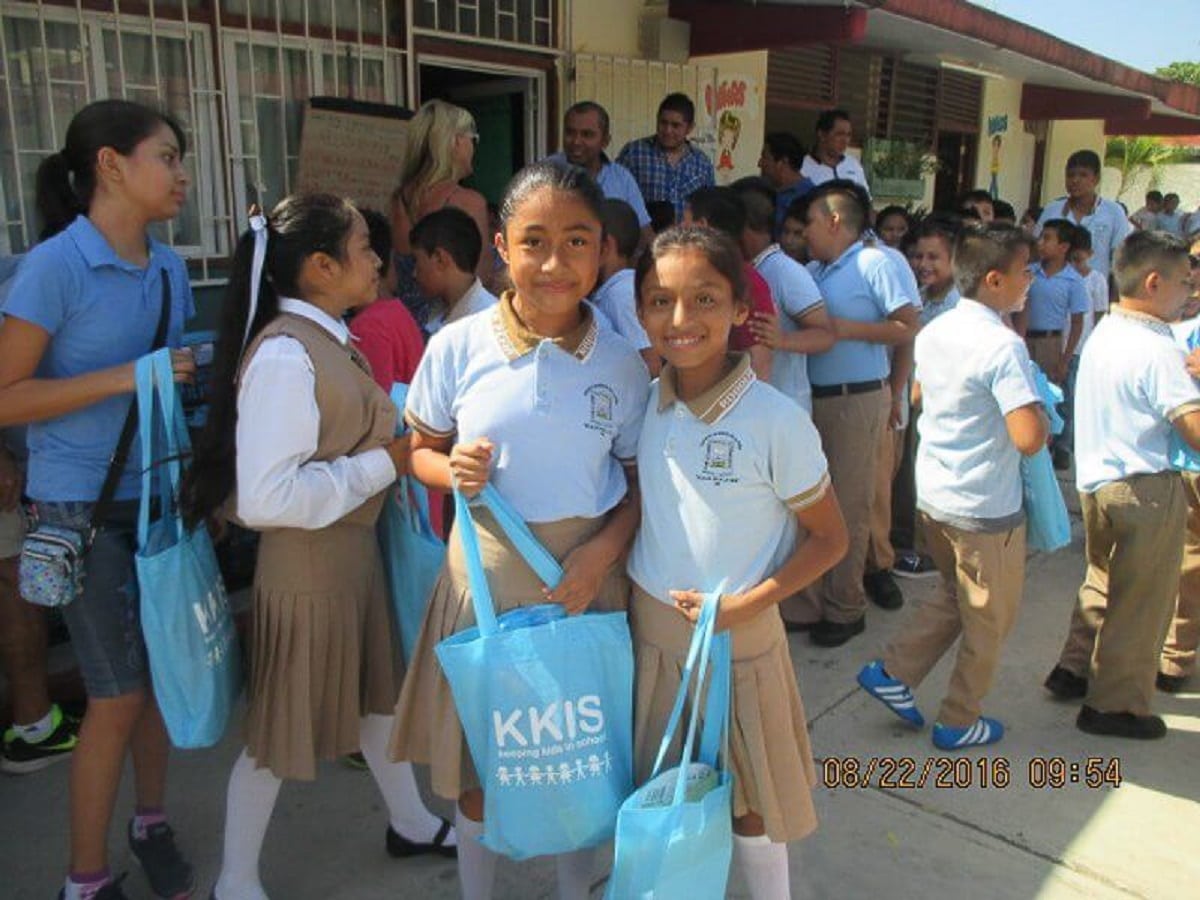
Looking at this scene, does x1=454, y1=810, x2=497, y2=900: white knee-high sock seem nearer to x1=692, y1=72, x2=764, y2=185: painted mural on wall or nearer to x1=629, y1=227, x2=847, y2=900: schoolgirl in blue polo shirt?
x1=629, y1=227, x2=847, y2=900: schoolgirl in blue polo shirt

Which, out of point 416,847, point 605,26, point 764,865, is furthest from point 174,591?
point 605,26

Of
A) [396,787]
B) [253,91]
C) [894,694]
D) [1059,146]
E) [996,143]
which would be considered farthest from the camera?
[1059,146]

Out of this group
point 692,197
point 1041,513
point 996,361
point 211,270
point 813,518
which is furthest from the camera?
point 211,270

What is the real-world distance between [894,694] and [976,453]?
0.81 m

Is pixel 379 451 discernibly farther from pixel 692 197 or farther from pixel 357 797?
pixel 692 197

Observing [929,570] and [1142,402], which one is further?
[929,570]

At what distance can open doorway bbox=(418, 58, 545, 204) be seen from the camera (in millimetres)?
5508

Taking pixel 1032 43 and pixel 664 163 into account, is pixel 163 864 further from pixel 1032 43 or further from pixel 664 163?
pixel 1032 43

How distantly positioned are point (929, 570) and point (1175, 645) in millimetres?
1223

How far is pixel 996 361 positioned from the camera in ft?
8.69

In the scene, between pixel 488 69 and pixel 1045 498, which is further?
pixel 488 69

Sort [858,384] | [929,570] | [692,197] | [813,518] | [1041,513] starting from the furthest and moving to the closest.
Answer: [929,570] → [858,384] → [692,197] → [1041,513] → [813,518]

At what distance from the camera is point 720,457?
1.75 meters

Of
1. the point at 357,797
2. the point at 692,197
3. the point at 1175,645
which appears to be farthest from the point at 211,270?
the point at 1175,645
